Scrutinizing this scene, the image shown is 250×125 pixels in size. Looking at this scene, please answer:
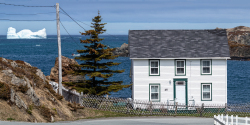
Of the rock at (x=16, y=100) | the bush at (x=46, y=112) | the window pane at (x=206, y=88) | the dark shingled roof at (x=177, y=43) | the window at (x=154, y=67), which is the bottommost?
the bush at (x=46, y=112)

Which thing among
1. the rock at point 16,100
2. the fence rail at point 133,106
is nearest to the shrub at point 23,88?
the rock at point 16,100

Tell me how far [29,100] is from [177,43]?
53.8ft

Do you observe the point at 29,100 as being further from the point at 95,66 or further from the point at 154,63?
the point at 154,63

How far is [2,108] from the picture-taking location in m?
18.0

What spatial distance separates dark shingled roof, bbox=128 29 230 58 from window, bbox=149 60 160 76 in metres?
0.61

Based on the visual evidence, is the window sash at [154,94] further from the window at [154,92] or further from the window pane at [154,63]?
the window pane at [154,63]

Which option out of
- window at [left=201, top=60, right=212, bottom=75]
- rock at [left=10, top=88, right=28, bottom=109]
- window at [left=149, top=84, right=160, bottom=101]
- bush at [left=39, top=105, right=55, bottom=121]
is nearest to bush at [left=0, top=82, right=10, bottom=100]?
rock at [left=10, top=88, right=28, bottom=109]

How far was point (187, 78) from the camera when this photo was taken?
30.7 meters

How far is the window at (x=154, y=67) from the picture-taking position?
1208 inches

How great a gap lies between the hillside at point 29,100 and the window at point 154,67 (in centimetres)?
845

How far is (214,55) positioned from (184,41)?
3.25m

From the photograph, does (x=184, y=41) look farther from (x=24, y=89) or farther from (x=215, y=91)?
(x=24, y=89)

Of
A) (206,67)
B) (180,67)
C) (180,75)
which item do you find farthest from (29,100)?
(206,67)

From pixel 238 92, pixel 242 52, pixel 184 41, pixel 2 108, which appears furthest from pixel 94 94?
pixel 242 52
